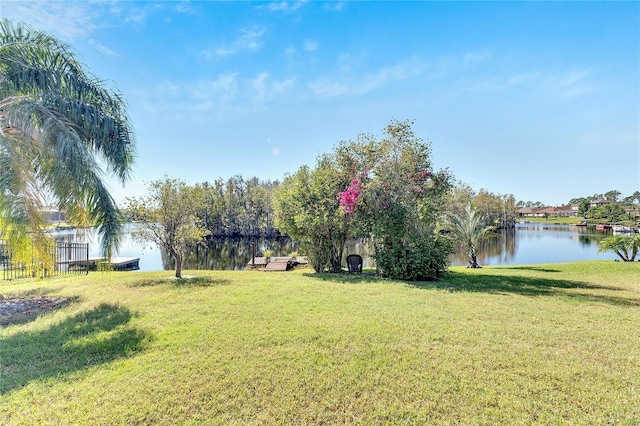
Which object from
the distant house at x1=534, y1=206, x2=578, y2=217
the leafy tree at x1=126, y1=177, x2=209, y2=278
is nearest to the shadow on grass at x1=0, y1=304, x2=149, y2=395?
the leafy tree at x1=126, y1=177, x2=209, y2=278

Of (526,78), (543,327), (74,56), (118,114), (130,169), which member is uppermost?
(526,78)

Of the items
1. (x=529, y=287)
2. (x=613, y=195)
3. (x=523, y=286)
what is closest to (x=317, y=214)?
(x=523, y=286)

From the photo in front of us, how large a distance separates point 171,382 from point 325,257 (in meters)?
10.2

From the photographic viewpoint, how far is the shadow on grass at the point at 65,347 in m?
3.57

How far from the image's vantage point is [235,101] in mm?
12602

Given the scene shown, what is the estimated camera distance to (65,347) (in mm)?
4270

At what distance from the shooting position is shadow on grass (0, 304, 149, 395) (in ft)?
11.7

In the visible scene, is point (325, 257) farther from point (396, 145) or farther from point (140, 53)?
point (140, 53)

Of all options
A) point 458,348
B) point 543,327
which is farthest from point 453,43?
point 458,348

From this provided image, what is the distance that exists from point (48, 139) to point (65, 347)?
3411mm

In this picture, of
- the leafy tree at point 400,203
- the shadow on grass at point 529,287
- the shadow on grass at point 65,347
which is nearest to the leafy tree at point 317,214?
the leafy tree at point 400,203

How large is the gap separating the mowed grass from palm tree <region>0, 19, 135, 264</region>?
206 centimetres

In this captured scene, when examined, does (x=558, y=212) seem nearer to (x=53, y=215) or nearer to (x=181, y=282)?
(x=181, y=282)

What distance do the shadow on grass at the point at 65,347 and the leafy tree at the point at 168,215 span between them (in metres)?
5.17
